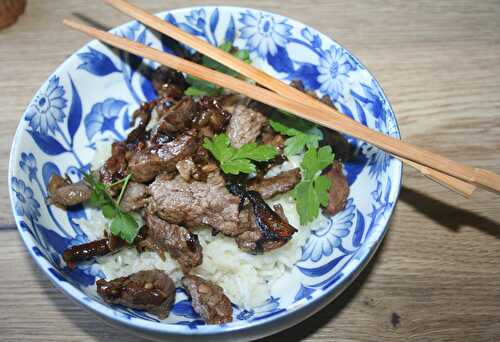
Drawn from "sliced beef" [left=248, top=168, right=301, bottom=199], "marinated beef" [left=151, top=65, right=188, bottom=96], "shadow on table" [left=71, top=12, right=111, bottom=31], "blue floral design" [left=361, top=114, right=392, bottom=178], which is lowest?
"sliced beef" [left=248, top=168, right=301, bottom=199]

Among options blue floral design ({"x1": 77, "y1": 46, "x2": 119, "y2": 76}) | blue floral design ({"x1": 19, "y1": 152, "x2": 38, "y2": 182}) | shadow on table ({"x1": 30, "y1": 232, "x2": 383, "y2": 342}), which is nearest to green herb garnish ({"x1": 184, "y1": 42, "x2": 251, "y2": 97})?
blue floral design ({"x1": 77, "y1": 46, "x2": 119, "y2": 76})

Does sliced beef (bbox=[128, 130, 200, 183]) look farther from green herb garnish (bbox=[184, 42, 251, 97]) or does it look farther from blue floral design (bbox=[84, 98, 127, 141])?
blue floral design (bbox=[84, 98, 127, 141])

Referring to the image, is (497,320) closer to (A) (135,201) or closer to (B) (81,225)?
(A) (135,201)

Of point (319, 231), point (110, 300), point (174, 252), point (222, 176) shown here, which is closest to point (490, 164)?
point (319, 231)

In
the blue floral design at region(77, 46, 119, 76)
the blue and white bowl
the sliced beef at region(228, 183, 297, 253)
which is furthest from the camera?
the blue floral design at region(77, 46, 119, 76)

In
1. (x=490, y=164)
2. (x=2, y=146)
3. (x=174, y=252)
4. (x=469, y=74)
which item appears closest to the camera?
(x=174, y=252)

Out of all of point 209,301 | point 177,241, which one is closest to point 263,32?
point 177,241
